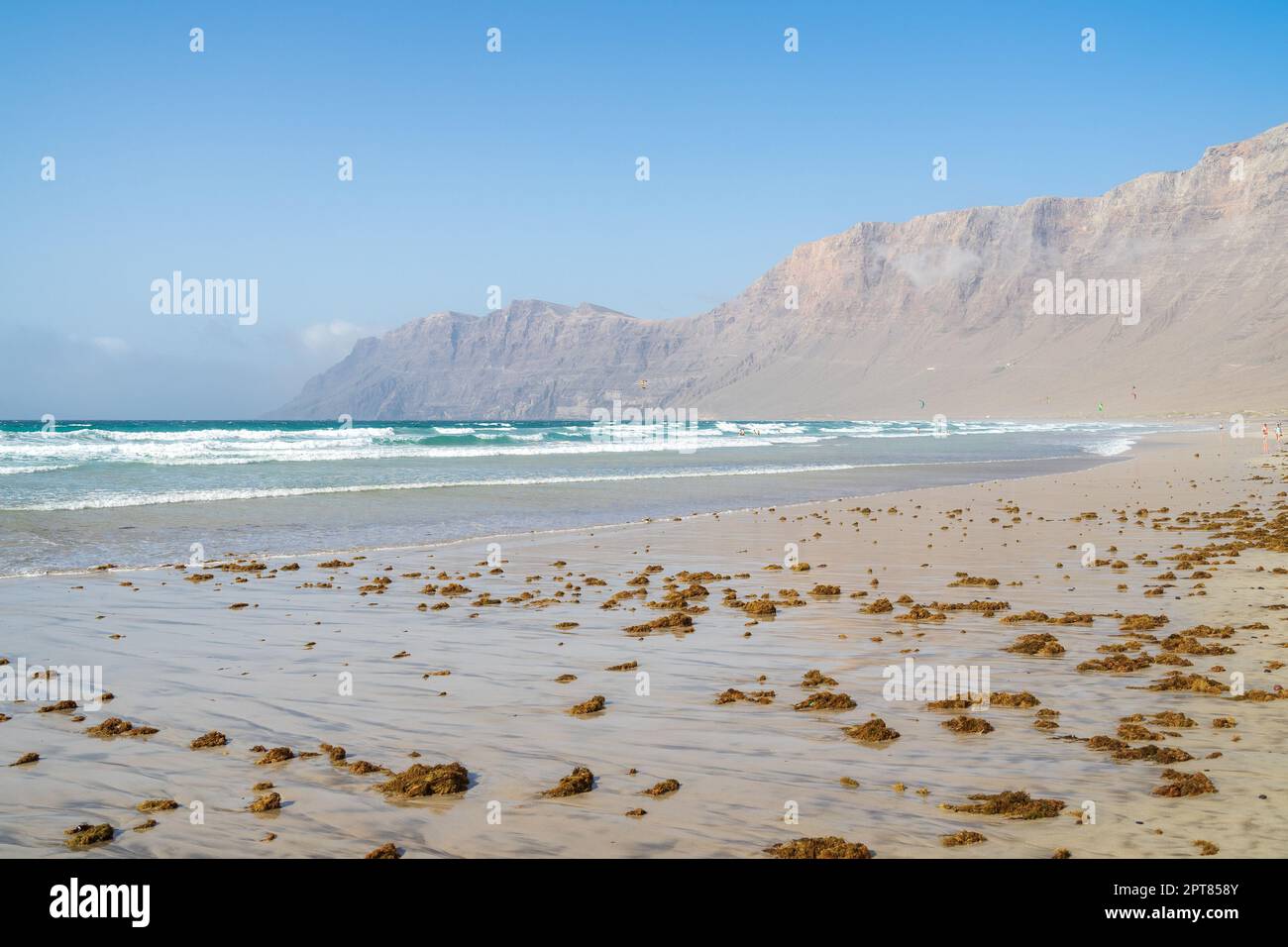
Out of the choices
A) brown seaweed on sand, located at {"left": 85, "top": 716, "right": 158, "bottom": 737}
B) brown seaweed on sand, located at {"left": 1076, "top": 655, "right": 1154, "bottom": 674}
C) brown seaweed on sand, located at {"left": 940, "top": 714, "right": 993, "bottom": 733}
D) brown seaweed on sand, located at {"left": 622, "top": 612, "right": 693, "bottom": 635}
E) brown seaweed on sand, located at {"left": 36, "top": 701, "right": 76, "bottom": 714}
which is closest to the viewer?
brown seaweed on sand, located at {"left": 940, "top": 714, "right": 993, "bottom": 733}

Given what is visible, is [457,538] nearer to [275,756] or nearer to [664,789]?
[275,756]

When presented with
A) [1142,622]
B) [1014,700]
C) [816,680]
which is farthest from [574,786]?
[1142,622]

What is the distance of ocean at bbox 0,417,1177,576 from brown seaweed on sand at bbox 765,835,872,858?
13425 mm

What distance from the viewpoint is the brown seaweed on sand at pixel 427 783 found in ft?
17.4

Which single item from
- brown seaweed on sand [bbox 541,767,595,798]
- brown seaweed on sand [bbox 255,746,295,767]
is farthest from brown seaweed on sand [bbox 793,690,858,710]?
brown seaweed on sand [bbox 255,746,295,767]

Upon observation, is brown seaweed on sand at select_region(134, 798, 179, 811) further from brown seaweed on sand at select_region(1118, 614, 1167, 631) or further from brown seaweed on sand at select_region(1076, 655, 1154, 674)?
brown seaweed on sand at select_region(1118, 614, 1167, 631)

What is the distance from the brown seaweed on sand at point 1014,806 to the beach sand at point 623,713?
48 millimetres

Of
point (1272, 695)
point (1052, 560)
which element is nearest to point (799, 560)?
point (1052, 560)

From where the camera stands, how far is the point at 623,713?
6.89 metres

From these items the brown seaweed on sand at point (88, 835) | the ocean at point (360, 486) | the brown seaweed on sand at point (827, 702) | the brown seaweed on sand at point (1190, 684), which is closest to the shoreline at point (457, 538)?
the ocean at point (360, 486)

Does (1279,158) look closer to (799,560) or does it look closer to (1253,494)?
(1253,494)

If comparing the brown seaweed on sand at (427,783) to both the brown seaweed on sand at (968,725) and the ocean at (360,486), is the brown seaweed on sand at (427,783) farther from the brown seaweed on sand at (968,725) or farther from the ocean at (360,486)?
the ocean at (360,486)

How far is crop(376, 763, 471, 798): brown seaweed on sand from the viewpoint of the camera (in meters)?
5.30
